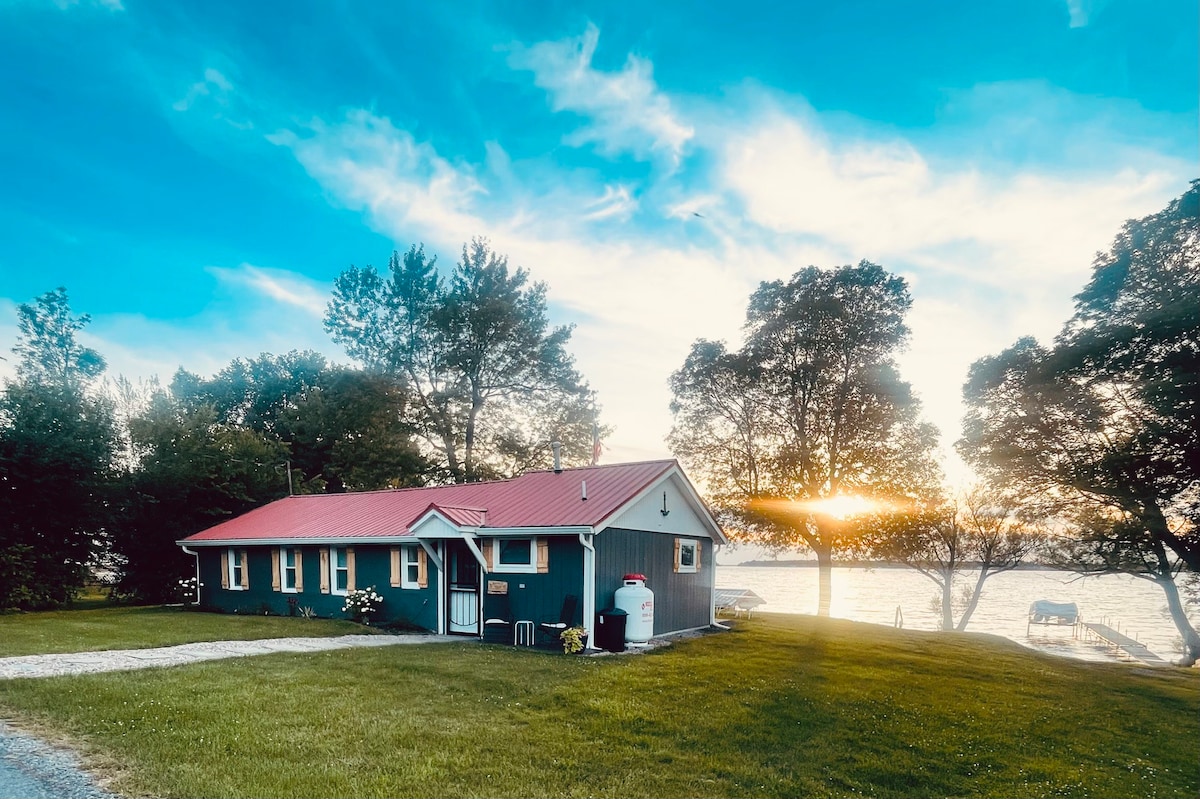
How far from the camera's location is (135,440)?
2688 cm

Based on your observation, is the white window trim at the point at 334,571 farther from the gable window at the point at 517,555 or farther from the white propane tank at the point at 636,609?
the white propane tank at the point at 636,609

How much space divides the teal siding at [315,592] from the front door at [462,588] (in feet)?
1.51

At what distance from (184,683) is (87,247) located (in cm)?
1241

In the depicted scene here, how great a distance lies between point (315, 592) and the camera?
19.4 meters

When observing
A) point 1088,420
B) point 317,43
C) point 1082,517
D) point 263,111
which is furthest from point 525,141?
point 1082,517

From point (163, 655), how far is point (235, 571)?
1069 cm

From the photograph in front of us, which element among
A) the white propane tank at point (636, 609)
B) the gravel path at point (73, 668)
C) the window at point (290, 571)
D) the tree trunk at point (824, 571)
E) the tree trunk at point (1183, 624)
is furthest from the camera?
the tree trunk at point (824, 571)

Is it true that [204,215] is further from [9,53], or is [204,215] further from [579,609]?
[579,609]

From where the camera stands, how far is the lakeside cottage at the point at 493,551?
14.8 m

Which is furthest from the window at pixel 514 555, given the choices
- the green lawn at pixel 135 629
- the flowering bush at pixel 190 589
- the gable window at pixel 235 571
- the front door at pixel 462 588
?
the flowering bush at pixel 190 589

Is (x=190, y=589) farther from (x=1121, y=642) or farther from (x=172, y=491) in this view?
(x=1121, y=642)

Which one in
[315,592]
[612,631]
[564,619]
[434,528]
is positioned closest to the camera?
[612,631]

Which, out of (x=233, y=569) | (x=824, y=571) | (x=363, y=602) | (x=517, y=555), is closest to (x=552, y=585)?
(x=517, y=555)

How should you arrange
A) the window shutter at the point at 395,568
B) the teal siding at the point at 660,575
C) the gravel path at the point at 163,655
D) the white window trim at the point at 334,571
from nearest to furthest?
the gravel path at the point at 163,655 → the teal siding at the point at 660,575 → the window shutter at the point at 395,568 → the white window trim at the point at 334,571
